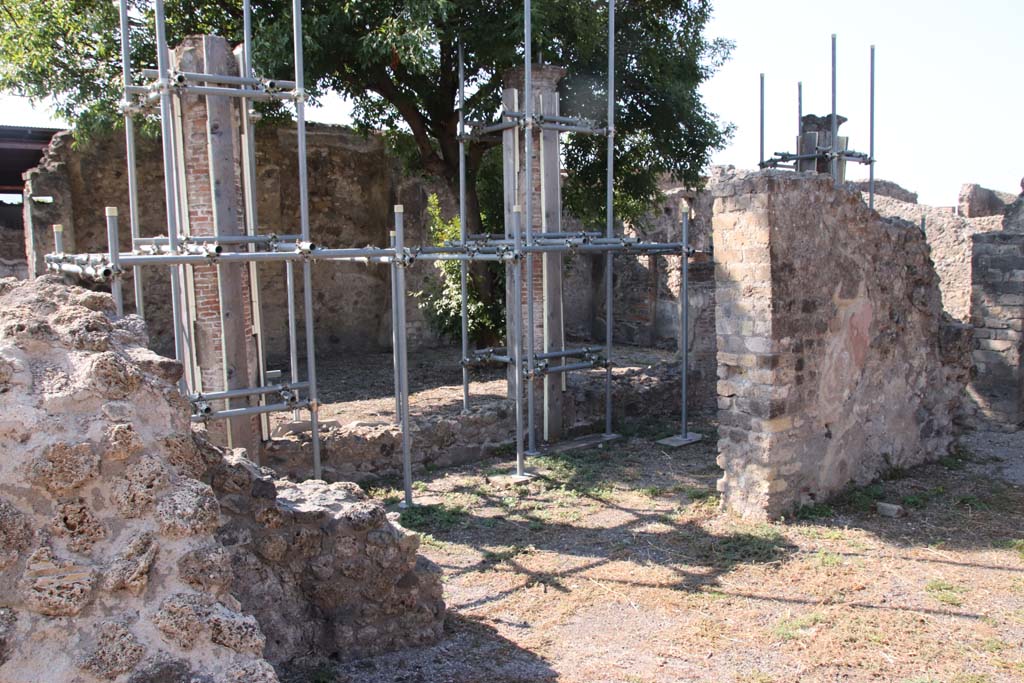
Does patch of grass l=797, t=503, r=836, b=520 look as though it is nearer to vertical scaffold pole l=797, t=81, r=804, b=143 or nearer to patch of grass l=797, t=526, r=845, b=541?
patch of grass l=797, t=526, r=845, b=541

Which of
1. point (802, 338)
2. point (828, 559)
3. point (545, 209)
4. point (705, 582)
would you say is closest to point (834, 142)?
point (545, 209)

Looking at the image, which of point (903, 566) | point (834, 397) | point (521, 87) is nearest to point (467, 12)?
point (521, 87)

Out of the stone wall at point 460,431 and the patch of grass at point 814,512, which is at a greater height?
the stone wall at point 460,431

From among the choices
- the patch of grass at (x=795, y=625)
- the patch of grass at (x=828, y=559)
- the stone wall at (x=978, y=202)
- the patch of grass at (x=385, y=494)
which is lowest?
the patch of grass at (x=795, y=625)

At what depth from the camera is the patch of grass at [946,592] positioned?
479cm

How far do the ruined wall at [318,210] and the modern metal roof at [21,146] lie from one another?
1.27 meters

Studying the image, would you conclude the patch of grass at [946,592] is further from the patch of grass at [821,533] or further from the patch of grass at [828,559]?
the patch of grass at [821,533]

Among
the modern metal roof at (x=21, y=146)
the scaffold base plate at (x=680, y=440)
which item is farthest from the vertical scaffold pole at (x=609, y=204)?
the modern metal roof at (x=21, y=146)

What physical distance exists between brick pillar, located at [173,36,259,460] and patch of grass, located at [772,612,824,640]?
4.34 meters

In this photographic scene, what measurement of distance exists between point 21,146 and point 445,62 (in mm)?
6844

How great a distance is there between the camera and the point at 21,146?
12922 millimetres

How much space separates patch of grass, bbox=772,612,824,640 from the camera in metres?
4.37

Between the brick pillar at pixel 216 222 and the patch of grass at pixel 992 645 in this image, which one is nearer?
the patch of grass at pixel 992 645

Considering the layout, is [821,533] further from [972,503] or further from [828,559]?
[972,503]
